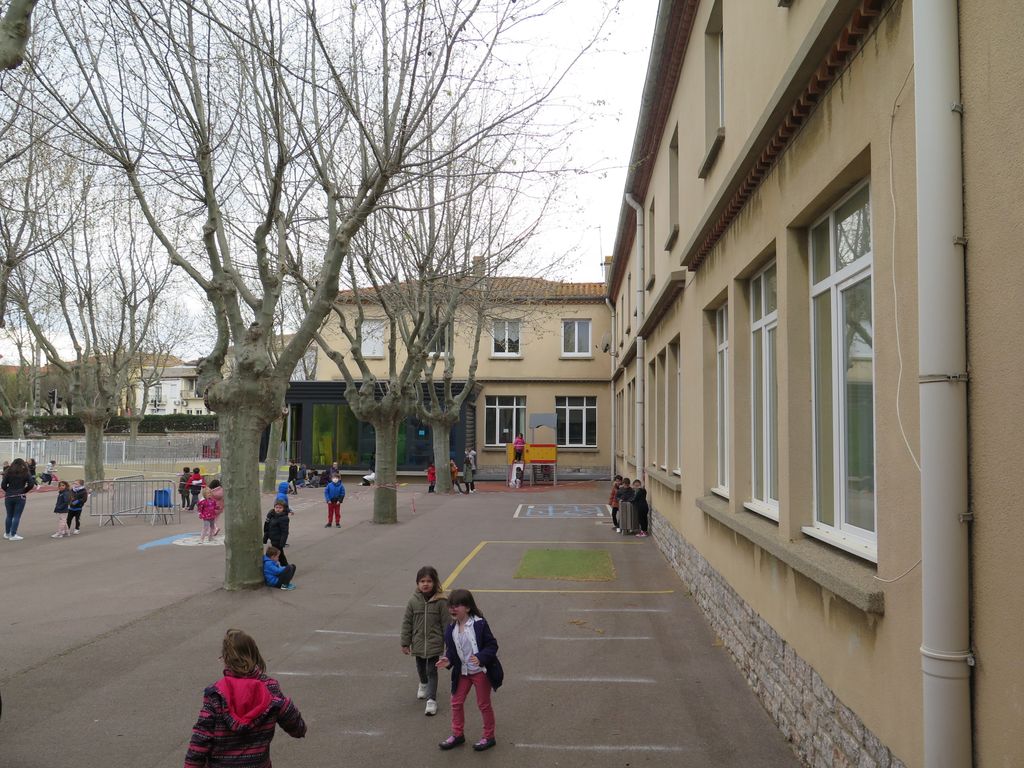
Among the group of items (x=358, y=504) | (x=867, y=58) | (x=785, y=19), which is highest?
(x=785, y=19)

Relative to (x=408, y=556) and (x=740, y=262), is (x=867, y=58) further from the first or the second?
A: (x=408, y=556)

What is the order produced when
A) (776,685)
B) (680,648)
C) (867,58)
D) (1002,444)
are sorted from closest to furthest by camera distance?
(1002,444), (867,58), (776,685), (680,648)

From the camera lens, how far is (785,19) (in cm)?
606

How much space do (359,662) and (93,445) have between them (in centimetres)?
2417

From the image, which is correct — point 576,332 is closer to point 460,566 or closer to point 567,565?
point 567,565

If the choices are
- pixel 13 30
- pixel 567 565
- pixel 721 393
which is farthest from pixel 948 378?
pixel 567 565

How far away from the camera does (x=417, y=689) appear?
6969 mm

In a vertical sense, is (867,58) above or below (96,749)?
above

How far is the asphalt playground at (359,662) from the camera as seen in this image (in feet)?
18.5

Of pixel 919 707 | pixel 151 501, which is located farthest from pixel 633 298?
pixel 919 707

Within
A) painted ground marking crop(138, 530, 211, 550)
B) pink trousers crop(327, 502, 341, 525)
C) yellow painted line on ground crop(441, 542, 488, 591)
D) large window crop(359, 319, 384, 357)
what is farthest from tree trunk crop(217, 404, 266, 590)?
large window crop(359, 319, 384, 357)

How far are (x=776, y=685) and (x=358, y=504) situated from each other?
2101 centimetres

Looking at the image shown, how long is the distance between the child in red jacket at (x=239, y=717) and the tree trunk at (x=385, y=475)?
15.3 meters

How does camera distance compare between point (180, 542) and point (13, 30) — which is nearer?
point (13, 30)
